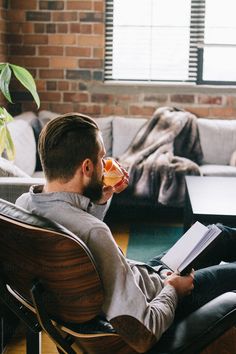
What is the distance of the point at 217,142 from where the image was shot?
4895 mm

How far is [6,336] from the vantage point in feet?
8.26

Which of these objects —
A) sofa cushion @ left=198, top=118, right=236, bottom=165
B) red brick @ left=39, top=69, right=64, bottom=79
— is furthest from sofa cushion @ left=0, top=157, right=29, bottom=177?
red brick @ left=39, top=69, right=64, bottom=79

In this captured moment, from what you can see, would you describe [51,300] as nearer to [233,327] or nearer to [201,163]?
[233,327]

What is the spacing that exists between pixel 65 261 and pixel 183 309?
1.86 ft

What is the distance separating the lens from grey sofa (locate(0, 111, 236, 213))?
443cm

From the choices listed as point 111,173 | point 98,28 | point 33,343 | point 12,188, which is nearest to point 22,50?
point 98,28

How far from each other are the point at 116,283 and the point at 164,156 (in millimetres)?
3147

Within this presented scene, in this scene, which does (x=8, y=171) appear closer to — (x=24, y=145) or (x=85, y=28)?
(x=24, y=145)

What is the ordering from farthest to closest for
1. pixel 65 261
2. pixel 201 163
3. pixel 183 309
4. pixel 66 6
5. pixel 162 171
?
pixel 66 6, pixel 201 163, pixel 162 171, pixel 183 309, pixel 65 261

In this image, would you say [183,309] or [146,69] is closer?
[183,309]

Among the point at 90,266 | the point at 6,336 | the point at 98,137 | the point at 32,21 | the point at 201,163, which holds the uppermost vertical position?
the point at 32,21

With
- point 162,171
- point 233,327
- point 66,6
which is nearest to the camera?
point 233,327

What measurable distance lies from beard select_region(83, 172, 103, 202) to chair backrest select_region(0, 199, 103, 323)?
0.83ft

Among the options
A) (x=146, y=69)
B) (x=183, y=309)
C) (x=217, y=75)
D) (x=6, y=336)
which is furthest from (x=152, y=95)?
(x=183, y=309)
